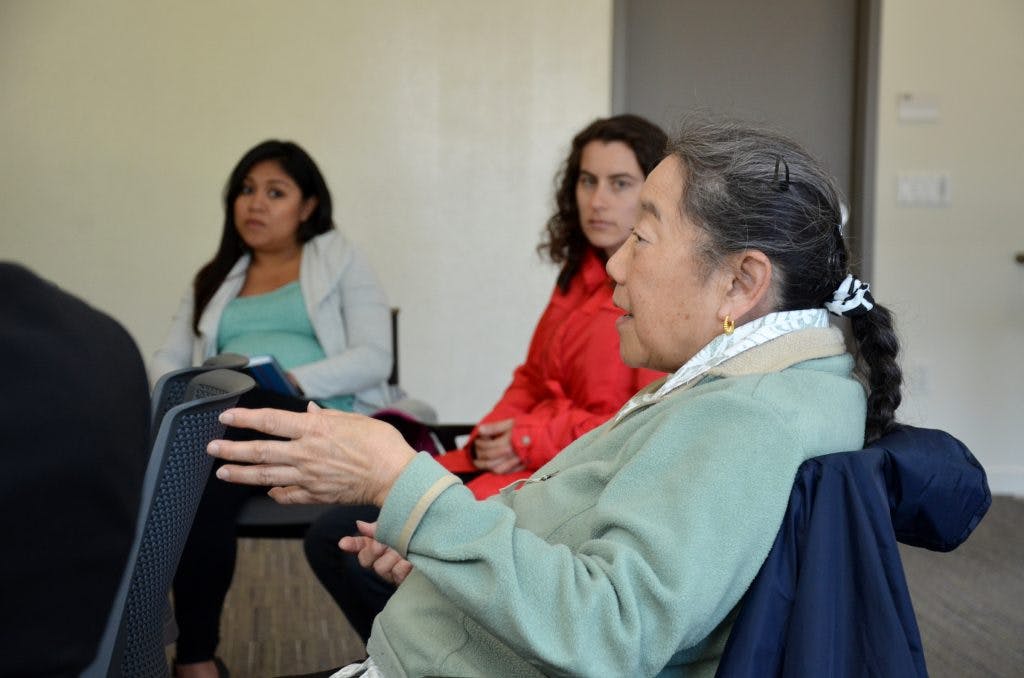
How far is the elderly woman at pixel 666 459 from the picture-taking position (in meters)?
1.09

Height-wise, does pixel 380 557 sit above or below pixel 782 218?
below

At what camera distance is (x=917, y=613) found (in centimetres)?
340

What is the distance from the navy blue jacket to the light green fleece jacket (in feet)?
0.09

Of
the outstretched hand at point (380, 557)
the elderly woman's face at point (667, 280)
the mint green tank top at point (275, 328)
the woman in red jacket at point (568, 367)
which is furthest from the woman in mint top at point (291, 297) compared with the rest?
the elderly woman's face at point (667, 280)

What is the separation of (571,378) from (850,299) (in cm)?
109

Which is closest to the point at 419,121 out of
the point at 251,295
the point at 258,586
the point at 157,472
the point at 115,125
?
the point at 115,125

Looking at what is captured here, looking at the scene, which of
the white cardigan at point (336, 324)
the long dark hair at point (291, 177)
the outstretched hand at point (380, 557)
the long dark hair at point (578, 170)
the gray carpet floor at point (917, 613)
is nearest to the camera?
the outstretched hand at point (380, 557)

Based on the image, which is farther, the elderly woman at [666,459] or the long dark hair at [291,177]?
the long dark hair at [291,177]

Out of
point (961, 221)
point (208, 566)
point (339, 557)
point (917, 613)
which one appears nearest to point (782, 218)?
point (339, 557)

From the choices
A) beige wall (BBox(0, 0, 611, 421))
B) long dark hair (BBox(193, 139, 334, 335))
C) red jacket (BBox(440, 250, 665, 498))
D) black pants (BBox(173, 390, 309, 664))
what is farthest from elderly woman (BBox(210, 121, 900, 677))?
beige wall (BBox(0, 0, 611, 421))

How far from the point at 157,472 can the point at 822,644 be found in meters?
0.74

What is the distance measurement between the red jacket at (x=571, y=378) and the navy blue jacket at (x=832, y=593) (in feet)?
3.62

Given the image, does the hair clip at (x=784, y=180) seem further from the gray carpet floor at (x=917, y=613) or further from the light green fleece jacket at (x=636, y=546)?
the gray carpet floor at (x=917, y=613)

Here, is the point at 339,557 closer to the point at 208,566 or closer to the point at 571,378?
the point at 208,566
